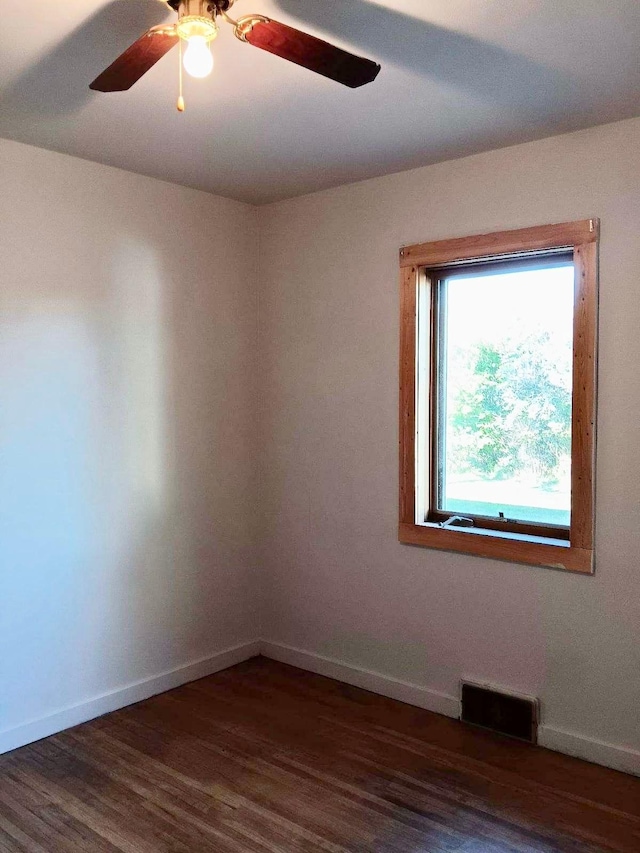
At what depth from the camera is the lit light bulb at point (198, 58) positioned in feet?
5.74

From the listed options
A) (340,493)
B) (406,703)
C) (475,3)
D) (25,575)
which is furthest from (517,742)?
(475,3)

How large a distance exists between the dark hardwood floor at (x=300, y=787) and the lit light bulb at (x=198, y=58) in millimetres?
2370

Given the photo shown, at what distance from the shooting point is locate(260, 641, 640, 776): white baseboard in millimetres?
2930

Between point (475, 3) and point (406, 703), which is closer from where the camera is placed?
point (475, 3)

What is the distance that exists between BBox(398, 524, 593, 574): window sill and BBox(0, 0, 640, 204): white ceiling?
1.71m

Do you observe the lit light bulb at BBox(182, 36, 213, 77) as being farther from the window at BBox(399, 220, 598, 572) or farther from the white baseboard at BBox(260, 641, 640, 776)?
the white baseboard at BBox(260, 641, 640, 776)

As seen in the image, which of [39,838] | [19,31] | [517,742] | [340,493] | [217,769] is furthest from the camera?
[340,493]

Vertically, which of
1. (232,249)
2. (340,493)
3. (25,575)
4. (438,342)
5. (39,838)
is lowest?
(39,838)

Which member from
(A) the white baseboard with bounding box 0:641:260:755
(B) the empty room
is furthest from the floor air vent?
(A) the white baseboard with bounding box 0:641:260:755

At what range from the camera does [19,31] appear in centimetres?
212

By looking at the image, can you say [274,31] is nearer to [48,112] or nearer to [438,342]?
[48,112]

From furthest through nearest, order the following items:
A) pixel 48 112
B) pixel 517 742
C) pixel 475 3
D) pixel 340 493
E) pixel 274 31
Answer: pixel 340 493 → pixel 517 742 → pixel 48 112 → pixel 475 3 → pixel 274 31

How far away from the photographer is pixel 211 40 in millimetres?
1845

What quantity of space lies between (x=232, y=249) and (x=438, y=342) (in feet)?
4.26
